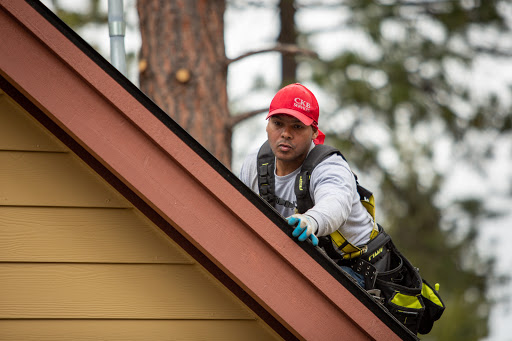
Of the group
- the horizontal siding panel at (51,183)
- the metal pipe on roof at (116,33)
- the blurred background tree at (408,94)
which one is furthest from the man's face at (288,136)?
the blurred background tree at (408,94)

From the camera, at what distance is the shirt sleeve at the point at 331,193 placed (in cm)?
272

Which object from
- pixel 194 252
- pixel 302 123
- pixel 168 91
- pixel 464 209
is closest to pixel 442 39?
pixel 464 209

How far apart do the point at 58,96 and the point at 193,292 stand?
39.9 inches

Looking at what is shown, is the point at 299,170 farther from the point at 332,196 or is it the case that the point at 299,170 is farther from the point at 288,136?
the point at 332,196

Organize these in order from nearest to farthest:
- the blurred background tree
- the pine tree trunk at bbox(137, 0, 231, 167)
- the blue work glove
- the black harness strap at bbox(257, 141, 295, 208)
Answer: the blue work glove → the black harness strap at bbox(257, 141, 295, 208) → the pine tree trunk at bbox(137, 0, 231, 167) → the blurred background tree

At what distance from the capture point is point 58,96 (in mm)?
2547

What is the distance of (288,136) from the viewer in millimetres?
3172

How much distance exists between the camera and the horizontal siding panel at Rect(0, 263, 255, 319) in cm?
276

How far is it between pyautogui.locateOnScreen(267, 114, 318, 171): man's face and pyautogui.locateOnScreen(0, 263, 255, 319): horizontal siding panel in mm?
740

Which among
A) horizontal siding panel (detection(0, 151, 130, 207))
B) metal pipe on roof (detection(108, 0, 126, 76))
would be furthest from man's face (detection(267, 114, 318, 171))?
metal pipe on roof (detection(108, 0, 126, 76))

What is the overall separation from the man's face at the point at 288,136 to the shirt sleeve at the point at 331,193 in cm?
20

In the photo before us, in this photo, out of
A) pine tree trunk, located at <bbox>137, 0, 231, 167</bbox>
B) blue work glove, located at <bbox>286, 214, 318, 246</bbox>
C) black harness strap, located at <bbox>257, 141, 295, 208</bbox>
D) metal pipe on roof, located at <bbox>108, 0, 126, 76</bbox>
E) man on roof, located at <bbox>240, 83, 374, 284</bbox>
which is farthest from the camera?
pine tree trunk, located at <bbox>137, 0, 231, 167</bbox>

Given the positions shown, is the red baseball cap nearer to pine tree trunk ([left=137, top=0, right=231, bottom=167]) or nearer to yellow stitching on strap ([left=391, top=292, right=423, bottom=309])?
yellow stitching on strap ([left=391, top=292, right=423, bottom=309])

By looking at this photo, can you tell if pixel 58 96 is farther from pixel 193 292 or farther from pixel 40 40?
pixel 193 292
